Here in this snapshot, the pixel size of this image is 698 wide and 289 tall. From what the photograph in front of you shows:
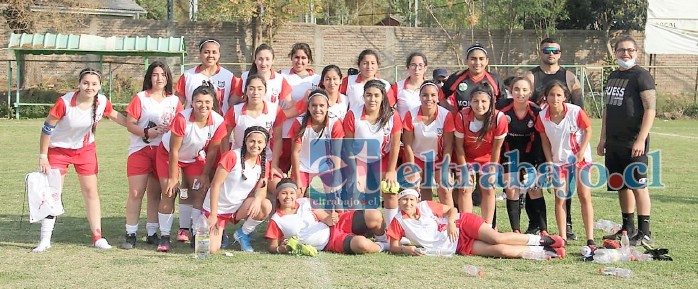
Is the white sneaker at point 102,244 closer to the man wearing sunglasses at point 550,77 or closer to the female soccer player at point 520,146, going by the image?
the female soccer player at point 520,146

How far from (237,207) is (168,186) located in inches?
24.1

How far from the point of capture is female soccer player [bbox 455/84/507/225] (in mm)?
6770

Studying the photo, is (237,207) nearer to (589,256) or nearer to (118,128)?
(589,256)

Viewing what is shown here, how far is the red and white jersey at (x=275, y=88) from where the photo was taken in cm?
738

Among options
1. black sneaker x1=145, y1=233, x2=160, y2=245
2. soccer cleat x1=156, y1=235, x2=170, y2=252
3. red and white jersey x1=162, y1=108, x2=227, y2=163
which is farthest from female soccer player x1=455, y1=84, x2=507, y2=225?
black sneaker x1=145, y1=233, x2=160, y2=245

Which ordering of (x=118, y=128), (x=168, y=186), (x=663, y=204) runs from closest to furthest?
(x=168, y=186) → (x=663, y=204) → (x=118, y=128)

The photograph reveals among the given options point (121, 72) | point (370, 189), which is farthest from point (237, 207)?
point (121, 72)

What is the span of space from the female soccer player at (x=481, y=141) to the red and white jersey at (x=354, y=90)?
0.85m

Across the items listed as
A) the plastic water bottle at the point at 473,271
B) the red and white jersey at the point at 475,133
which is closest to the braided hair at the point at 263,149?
the red and white jersey at the point at 475,133

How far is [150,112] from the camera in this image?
270 inches

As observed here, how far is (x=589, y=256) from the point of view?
634 centimetres

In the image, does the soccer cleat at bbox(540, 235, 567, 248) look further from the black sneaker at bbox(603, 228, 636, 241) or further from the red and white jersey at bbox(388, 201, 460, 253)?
the black sneaker at bbox(603, 228, 636, 241)

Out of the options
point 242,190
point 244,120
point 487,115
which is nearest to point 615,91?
point 487,115

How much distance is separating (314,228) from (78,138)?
7.10ft
